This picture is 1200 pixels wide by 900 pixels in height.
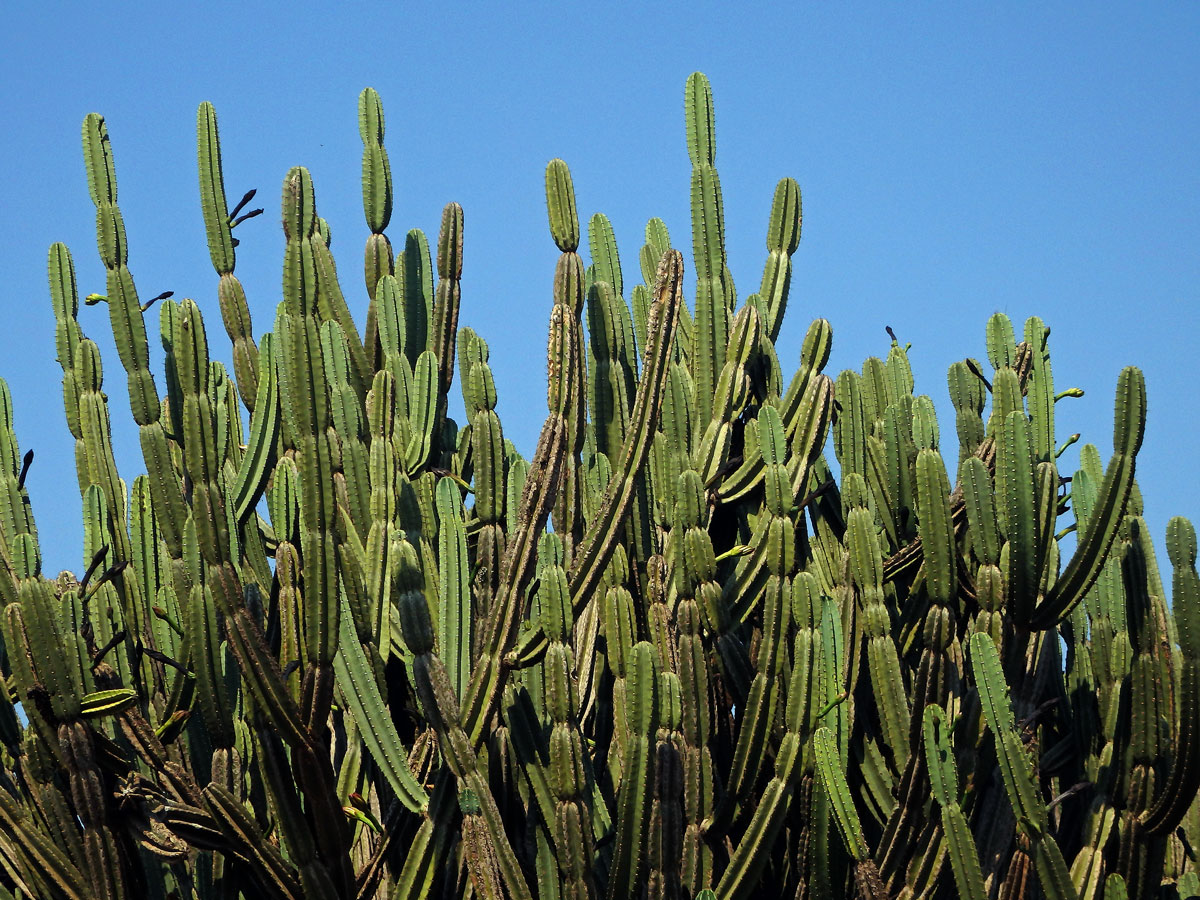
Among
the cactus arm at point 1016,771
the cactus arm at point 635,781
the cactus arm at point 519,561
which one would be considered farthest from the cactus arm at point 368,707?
the cactus arm at point 1016,771

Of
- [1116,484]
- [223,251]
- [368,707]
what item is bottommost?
A: [368,707]

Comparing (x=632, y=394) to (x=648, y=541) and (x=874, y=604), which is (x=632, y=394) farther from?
(x=874, y=604)

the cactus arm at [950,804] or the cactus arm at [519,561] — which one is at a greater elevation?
the cactus arm at [519,561]

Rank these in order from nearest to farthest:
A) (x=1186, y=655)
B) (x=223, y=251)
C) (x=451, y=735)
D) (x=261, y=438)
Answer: (x=451, y=735) → (x=1186, y=655) → (x=261, y=438) → (x=223, y=251)

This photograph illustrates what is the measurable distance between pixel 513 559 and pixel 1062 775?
2902mm

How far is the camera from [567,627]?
525 cm

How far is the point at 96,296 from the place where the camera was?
6.20m

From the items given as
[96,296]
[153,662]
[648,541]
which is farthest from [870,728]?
[96,296]

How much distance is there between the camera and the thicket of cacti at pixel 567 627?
5180mm

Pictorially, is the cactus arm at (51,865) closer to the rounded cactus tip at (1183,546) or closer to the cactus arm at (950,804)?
the cactus arm at (950,804)

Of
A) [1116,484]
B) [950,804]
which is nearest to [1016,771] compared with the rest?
[950,804]

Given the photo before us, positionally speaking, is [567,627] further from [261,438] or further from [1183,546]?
[1183,546]

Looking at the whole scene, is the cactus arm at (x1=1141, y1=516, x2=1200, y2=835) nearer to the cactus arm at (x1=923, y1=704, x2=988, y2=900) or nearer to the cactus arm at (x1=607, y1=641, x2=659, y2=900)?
the cactus arm at (x1=923, y1=704, x2=988, y2=900)

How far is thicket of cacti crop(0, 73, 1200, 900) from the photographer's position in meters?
5.18
